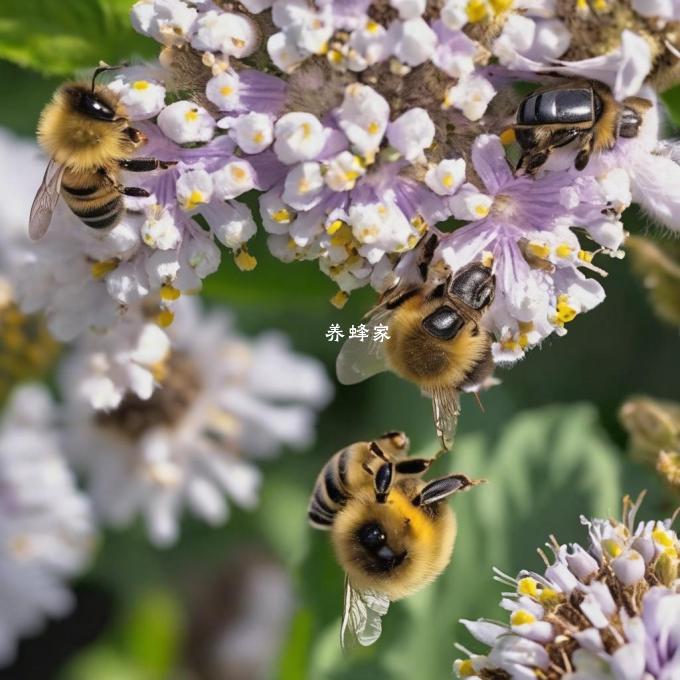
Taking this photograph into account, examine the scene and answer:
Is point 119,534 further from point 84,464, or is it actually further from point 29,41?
point 29,41

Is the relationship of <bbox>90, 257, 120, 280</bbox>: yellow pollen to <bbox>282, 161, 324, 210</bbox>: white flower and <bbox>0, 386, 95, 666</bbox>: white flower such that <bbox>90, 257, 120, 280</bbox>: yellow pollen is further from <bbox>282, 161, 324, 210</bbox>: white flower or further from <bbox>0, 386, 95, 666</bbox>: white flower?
<bbox>0, 386, 95, 666</bbox>: white flower

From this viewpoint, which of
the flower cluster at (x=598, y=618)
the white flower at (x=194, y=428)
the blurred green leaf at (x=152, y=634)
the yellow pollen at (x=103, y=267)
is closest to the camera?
the flower cluster at (x=598, y=618)

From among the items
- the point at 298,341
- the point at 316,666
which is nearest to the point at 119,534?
the point at 298,341

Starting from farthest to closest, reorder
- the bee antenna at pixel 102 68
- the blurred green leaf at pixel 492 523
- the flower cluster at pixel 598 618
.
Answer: the blurred green leaf at pixel 492 523 → the bee antenna at pixel 102 68 → the flower cluster at pixel 598 618

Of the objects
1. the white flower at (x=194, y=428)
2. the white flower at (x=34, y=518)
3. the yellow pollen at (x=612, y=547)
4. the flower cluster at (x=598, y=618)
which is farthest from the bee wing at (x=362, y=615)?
the white flower at (x=34, y=518)

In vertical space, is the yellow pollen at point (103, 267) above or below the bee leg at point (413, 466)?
above

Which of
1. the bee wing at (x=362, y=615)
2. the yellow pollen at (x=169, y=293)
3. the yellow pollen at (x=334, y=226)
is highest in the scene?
the yellow pollen at (x=334, y=226)

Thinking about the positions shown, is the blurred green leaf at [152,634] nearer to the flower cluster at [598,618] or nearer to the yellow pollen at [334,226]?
the flower cluster at [598,618]

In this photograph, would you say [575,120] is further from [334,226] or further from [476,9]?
[334,226]
